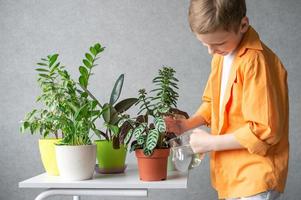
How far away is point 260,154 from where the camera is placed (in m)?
1.25

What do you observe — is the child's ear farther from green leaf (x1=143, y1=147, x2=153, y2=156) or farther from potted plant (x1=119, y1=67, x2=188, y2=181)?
green leaf (x1=143, y1=147, x2=153, y2=156)

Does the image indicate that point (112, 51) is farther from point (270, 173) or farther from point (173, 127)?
point (270, 173)

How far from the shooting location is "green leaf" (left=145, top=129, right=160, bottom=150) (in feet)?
4.58

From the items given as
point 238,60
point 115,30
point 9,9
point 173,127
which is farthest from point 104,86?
point 238,60

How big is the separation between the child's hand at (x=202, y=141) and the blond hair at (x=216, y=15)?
0.30 metres

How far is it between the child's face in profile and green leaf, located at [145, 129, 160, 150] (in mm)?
316

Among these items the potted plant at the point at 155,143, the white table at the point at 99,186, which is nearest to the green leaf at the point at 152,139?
the potted plant at the point at 155,143

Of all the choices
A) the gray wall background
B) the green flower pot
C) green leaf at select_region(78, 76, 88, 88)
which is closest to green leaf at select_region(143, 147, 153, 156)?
the green flower pot

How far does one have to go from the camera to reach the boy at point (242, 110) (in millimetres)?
1209

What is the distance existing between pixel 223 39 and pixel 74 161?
23.4 inches

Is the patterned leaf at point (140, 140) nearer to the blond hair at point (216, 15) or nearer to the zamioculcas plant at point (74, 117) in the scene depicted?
the zamioculcas plant at point (74, 117)

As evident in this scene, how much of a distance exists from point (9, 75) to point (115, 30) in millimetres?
665

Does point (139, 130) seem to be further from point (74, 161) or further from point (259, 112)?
point (259, 112)

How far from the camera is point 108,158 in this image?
1.62m
